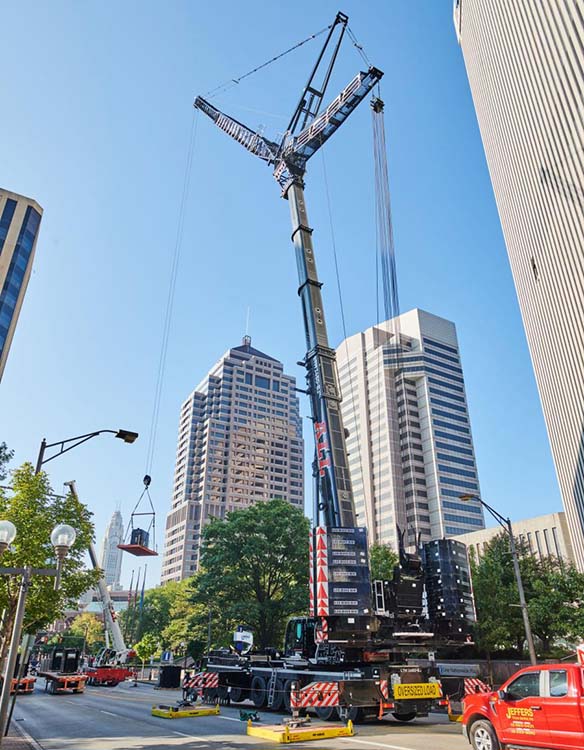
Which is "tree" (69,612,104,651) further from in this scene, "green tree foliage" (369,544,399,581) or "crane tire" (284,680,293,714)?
"crane tire" (284,680,293,714)

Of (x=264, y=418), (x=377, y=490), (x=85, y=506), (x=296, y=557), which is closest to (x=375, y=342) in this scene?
(x=377, y=490)

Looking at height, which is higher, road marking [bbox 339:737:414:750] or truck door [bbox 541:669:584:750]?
truck door [bbox 541:669:584:750]

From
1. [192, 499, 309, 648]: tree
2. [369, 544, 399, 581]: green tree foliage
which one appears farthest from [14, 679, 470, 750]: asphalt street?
[369, 544, 399, 581]: green tree foliage

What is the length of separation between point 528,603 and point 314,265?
26.9 meters

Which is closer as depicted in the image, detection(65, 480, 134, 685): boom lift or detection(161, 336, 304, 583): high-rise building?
detection(65, 480, 134, 685): boom lift

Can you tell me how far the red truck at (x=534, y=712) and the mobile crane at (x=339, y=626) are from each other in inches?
224

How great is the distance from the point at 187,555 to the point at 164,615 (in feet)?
210

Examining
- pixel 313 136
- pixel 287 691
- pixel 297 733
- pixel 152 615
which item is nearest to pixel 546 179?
pixel 313 136

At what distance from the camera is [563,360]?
40.5m

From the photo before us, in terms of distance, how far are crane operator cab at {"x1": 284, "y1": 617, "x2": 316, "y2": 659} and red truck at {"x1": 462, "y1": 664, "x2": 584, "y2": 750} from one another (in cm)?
998

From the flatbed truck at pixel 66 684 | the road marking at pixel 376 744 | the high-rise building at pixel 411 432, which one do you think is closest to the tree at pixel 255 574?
the flatbed truck at pixel 66 684

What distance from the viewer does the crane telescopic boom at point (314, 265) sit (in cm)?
2148

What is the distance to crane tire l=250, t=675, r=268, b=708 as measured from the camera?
63.6ft

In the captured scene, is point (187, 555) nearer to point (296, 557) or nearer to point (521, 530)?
point (521, 530)
